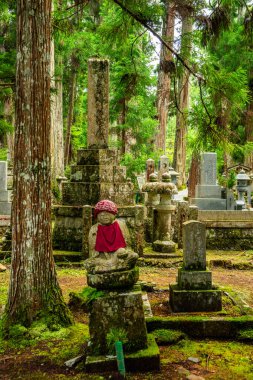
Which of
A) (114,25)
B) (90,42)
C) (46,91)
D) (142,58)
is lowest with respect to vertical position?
(46,91)

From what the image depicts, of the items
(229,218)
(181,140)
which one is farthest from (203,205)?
(181,140)

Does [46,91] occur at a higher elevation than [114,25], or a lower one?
lower

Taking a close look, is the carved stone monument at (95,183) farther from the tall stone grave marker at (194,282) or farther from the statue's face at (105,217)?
the statue's face at (105,217)

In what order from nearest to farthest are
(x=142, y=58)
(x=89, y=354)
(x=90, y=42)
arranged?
(x=89, y=354) < (x=142, y=58) < (x=90, y=42)

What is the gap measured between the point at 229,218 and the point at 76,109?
18.2 meters

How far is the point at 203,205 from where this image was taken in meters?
15.3

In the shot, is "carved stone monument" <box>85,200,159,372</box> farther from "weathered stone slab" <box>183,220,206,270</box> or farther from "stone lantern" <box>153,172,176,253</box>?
"stone lantern" <box>153,172,176,253</box>

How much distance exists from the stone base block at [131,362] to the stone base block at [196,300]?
1606mm

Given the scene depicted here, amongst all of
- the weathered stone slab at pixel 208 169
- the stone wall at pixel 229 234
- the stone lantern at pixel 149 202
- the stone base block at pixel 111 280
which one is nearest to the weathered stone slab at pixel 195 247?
the stone base block at pixel 111 280

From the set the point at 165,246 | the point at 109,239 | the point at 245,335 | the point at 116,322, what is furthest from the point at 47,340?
the point at 165,246

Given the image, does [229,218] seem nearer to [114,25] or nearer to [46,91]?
[114,25]

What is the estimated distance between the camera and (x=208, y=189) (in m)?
15.4

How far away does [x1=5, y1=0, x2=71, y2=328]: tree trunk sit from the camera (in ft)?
15.4

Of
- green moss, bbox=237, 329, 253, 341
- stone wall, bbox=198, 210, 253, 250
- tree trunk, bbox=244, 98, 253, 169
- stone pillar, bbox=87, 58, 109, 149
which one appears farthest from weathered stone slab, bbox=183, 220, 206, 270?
tree trunk, bbox=244, 98, 253, 169
